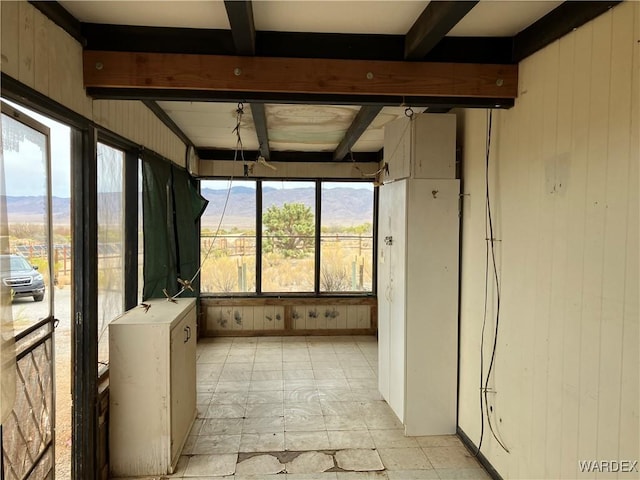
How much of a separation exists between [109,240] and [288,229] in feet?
9.99

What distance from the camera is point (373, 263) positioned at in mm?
5668

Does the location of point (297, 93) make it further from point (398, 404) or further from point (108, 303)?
point (398, 404)

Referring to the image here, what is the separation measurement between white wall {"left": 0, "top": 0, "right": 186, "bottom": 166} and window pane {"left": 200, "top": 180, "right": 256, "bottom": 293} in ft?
9.32

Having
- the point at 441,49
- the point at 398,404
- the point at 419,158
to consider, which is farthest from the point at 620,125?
the point at 398,404

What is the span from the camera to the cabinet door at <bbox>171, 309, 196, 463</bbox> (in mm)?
2502

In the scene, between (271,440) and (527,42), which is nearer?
(527,42)

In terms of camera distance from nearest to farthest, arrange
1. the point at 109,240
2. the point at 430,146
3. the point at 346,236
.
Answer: the point at 109,240
the point at 430,146
the point at 346,236

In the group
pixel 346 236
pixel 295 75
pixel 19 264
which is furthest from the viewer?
pixel 346 236

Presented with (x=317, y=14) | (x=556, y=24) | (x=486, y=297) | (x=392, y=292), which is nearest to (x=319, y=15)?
(x=317, y=14)

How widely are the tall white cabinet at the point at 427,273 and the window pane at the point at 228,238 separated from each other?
9.76 ft

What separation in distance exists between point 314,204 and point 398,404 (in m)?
3.17

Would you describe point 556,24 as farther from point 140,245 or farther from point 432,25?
point 140,245

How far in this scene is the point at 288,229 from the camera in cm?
554

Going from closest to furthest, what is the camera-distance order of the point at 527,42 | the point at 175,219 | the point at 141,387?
the point at 527,42 < the point at 141,387 < the point at 175,219
